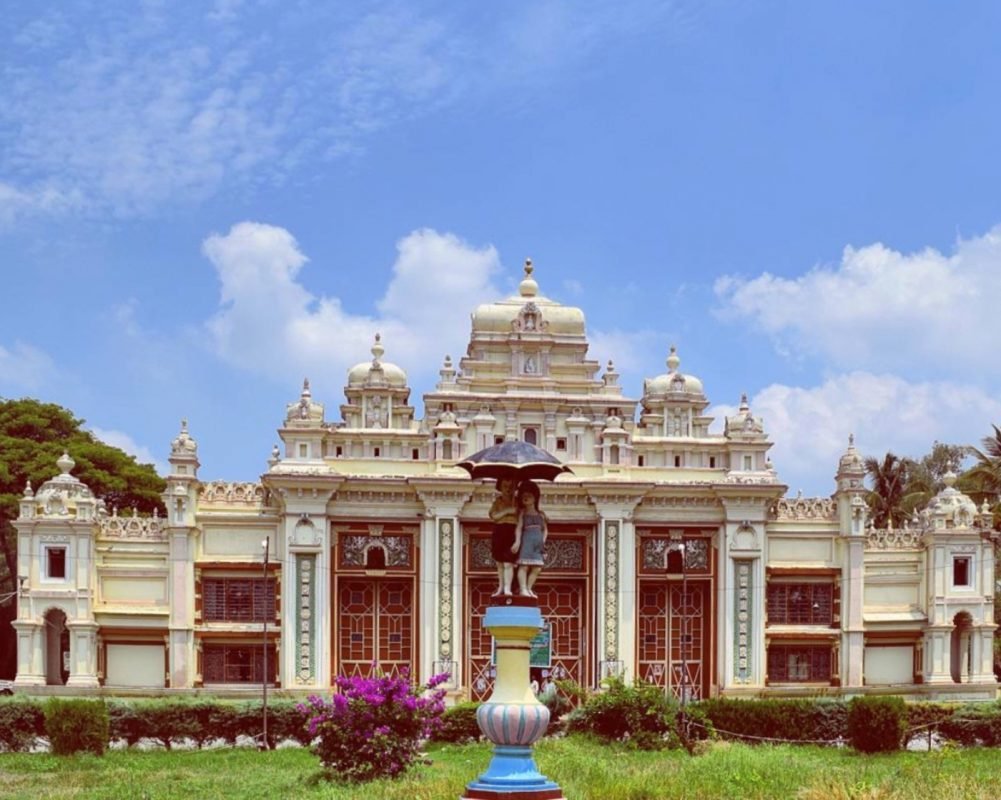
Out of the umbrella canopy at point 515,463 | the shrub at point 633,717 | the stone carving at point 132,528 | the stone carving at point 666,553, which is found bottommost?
the shrub at point 633,717

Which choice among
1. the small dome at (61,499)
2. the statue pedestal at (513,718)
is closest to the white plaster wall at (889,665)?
the small dome at (61,499)

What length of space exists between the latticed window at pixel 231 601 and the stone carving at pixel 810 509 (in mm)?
→ 16187

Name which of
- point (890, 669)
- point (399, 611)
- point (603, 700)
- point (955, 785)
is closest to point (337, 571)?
point (399, 611)

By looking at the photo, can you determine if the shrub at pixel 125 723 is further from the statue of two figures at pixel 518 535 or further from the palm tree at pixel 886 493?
the palm tree at pixel 886 493

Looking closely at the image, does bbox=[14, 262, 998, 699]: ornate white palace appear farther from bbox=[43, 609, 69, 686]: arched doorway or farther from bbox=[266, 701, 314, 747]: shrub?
bbox=[266, 701, 314, 747]: shrub

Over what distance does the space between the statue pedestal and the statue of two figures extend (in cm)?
37

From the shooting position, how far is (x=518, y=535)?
723 inches

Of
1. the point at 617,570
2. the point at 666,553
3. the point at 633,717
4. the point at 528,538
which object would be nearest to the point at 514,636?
the point at 528,538

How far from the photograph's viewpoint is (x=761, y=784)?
22.9 metres

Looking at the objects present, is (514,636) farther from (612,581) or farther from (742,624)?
(742,624)

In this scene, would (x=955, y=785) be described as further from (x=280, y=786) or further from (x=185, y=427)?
(x=185, y=427)

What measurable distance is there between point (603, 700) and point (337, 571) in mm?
14240

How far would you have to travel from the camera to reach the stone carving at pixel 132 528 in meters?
46.2

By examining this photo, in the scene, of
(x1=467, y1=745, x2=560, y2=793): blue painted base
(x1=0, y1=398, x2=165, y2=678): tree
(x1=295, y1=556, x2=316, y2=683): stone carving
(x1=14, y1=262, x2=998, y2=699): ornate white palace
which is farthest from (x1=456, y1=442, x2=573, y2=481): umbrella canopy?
(x1=0, y1=398, x2=165, y2=678): tree
